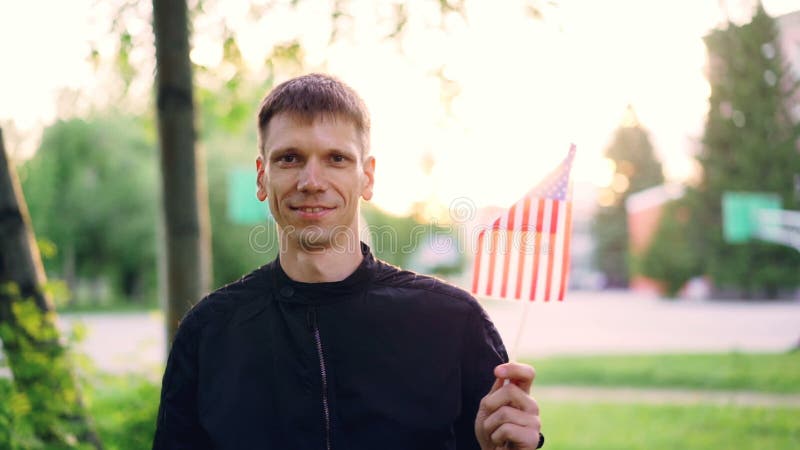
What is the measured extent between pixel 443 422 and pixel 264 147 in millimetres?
920

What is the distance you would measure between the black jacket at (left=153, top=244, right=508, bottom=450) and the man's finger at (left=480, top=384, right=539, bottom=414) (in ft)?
0.53

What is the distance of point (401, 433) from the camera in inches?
75.5

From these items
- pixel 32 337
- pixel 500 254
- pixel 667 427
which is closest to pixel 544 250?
pixel 500 254

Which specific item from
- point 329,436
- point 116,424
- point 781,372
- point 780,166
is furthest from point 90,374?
point 780,166

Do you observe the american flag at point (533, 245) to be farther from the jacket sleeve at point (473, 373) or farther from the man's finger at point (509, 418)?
the man's finger at point (509, 418)

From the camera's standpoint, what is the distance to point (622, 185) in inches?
2596

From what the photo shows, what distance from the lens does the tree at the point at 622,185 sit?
212ft

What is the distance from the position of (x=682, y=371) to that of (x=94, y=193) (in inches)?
1249

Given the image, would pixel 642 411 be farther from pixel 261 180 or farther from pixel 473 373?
pixel 261 180

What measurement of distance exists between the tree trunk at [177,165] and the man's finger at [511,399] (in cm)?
275

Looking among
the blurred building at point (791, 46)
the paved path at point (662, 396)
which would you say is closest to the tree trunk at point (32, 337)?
the paved path at point (662, 396)

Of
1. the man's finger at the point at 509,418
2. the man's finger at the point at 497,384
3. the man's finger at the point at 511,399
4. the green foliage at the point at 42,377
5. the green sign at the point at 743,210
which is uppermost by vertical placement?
the man's finger at the point at 497,384

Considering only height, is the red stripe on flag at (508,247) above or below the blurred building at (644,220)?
above

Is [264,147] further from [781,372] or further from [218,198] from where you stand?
[218,198]
